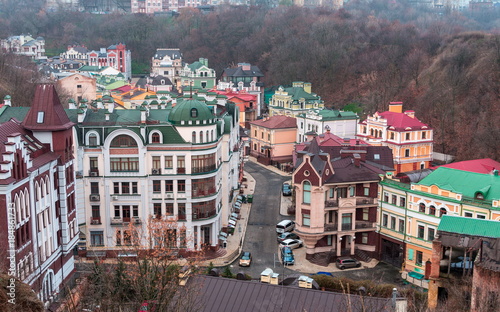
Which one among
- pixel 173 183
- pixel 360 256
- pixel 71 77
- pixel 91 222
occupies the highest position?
pixel 71 77

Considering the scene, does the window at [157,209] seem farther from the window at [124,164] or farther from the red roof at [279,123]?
the red roof at [279,123]

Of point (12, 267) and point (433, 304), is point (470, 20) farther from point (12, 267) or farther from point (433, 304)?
point (12, 267)

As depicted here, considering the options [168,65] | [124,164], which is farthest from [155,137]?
[168,65]

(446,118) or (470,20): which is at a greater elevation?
(470,20)

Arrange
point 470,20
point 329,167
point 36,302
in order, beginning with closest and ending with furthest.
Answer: point 36,302, point 329,167, point 470,20

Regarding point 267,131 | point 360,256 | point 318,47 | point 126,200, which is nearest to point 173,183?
point 126,200

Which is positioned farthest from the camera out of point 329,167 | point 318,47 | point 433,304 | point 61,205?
point 318,47

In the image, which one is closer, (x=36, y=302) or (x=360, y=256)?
(x=36, y=302)
